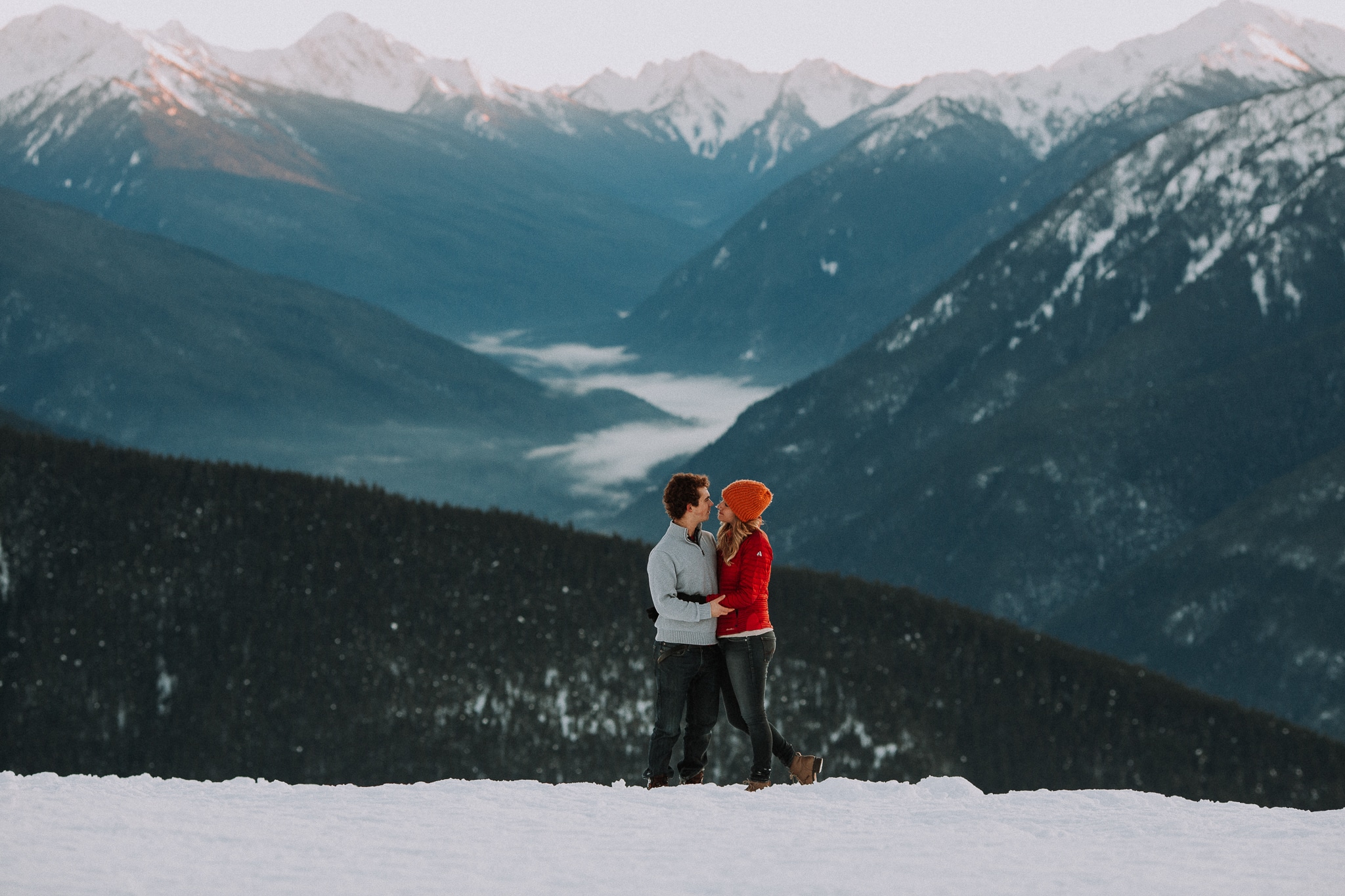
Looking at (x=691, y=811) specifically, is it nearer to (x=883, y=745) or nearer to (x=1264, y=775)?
(x=883, y=745)

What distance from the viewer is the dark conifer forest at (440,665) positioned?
107 metres

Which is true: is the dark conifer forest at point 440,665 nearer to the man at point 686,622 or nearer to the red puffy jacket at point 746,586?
the man at point 686,622

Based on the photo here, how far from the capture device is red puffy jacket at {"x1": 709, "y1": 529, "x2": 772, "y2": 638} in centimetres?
2223

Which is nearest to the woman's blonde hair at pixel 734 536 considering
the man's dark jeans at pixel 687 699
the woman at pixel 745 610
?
the woman at pixel 745 610

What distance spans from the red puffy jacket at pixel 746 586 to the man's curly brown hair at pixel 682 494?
3.80ft

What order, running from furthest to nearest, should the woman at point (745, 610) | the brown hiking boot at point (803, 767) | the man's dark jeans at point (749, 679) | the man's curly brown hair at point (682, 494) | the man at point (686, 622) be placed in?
the brown hiking boot at point (803, 767) < the man's dark jeans at point (749, 679) < the woman at point (745, 610) < the man at point (686, 622) < the man's curly brown hair at point (682, 494)

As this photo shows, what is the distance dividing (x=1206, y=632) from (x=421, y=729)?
4961 inches

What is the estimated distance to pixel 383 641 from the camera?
11344cm

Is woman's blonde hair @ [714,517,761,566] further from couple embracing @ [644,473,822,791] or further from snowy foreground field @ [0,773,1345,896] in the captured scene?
snowy foreground field @ [0,773,1345,896]

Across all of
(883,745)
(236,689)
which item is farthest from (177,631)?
(883,745)

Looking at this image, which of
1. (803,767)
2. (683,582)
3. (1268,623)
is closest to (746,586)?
(683,582)

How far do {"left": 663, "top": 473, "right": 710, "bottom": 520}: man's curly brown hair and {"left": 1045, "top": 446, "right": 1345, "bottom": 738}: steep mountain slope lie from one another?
6806 inches

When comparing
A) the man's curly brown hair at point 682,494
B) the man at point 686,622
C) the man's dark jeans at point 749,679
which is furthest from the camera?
the man's dark jeans at point 749,679

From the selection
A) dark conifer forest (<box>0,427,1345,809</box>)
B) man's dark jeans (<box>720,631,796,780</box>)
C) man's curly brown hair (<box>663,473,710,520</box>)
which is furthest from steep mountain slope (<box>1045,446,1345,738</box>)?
man's curly brown hair (<box>663,473,710,520</box>)
